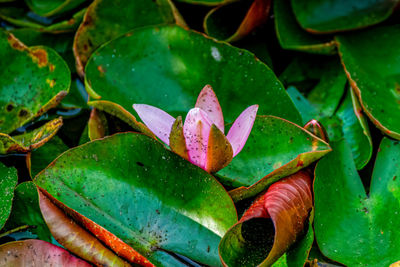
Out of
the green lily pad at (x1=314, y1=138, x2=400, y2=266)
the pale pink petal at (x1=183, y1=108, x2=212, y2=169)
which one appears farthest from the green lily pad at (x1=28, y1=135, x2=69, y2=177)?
the green lily pad at (x1=314, y1=138, x2=400, y2=266)

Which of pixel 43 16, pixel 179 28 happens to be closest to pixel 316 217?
pixel 179 28

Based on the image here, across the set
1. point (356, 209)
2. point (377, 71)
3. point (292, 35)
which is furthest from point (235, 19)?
point (356, 209)

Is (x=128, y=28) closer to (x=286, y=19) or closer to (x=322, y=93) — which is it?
(x=286, y=19)

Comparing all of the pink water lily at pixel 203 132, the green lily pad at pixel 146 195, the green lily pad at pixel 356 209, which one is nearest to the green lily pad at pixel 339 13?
the green lily pad at pixel 356 209

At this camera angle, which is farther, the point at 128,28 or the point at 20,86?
the point at 128,28

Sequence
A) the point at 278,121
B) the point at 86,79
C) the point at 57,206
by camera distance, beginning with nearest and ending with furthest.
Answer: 1. the point at 57,206
2. the point at 278,121
3. the point at 86,79

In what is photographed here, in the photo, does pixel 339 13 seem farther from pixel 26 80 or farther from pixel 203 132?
pixel 26 80

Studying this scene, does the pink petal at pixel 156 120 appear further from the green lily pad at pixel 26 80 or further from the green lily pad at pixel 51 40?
the green lily pad at pixel 51 40
